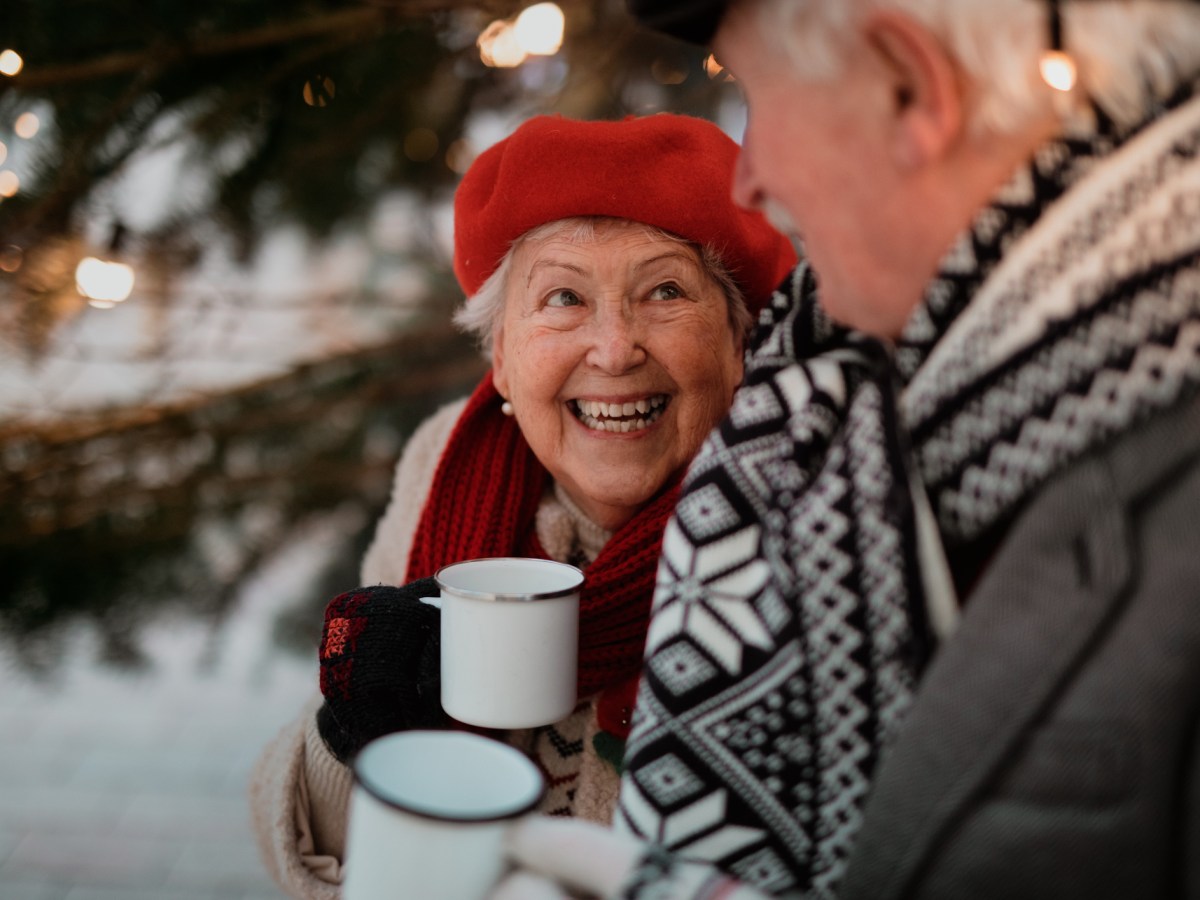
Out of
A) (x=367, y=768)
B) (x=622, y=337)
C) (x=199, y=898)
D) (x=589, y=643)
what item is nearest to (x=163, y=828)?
(x=199, y=898)

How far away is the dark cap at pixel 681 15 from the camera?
2.49 feet

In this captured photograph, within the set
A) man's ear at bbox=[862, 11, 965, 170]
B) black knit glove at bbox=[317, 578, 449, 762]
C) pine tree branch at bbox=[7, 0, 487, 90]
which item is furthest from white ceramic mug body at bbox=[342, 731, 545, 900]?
pine tree branch at bbox=[7, 0, 487, 90]

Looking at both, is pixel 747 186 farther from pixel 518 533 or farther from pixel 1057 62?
pixel 518 533

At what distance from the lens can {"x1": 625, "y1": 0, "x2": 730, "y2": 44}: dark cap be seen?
0.76m

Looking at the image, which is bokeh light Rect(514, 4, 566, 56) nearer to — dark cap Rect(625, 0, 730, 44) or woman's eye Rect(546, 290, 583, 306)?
woman's eye Rect(546, 290, 583, 306)

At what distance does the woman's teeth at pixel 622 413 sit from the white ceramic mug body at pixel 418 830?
0.63 m

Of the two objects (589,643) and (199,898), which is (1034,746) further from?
(199,898)

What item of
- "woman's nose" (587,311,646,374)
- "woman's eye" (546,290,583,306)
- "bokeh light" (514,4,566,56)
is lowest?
"woman's nose" (587,311,646,374)

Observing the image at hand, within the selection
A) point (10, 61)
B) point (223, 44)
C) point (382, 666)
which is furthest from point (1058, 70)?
point (10, 61)

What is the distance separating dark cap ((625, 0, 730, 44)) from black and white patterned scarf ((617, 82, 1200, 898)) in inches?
10.1

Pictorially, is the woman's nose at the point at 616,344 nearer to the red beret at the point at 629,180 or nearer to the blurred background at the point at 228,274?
the red beret at the point at 629,180

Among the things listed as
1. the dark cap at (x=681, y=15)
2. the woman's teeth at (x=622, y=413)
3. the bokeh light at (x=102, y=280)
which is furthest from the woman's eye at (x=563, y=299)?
the bokeh light at (x=102, y=280)

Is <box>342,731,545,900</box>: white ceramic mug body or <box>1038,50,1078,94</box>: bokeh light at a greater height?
<box>1038,50,1078,94</box>: bokeh light

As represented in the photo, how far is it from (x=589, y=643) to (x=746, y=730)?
46 centimetres
